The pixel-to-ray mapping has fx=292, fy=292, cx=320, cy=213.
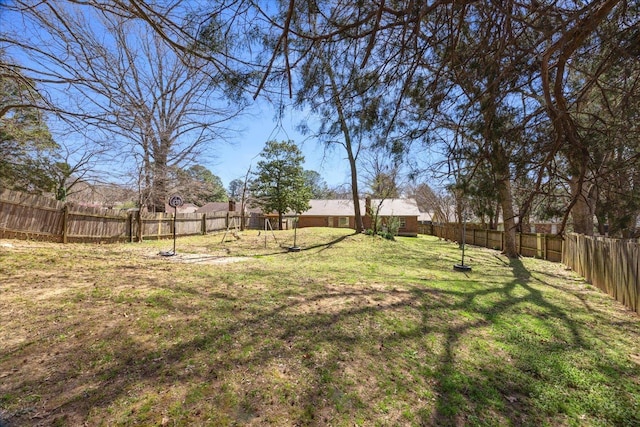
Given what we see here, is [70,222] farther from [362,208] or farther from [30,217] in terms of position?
[362,208]

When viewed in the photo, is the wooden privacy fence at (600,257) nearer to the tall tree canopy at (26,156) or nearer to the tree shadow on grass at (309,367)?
the tree shadow on grass at (309,367)

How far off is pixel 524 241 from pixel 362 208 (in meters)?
18.1

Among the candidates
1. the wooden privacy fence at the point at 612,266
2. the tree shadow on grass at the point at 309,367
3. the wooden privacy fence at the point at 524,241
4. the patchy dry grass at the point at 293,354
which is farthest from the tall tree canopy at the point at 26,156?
the wooden privacy fence at the point at 524,241

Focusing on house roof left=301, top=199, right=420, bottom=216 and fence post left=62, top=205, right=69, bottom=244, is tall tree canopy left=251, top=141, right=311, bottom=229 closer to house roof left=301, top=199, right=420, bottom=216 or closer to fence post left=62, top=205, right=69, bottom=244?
house roof left=301, top=199, right=420, bottom=216

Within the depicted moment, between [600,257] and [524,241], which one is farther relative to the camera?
[524,241]

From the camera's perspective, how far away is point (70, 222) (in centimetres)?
908

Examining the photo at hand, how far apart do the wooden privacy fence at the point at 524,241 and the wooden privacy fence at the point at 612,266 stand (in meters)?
0.70

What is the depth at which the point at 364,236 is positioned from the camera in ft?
47.5

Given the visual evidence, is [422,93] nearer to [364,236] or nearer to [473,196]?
[473,196]

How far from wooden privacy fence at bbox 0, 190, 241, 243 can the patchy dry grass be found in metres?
3.56

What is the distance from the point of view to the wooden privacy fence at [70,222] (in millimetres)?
7539

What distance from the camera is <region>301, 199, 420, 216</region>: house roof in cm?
2888

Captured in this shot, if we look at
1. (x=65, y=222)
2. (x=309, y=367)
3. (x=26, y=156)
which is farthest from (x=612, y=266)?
(x=26, y=156)

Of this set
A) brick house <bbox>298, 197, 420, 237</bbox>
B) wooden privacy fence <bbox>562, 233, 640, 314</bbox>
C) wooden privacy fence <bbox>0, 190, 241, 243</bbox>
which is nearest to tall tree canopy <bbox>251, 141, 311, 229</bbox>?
brick house <bbox>298, 197, 420, 237</bbox>
